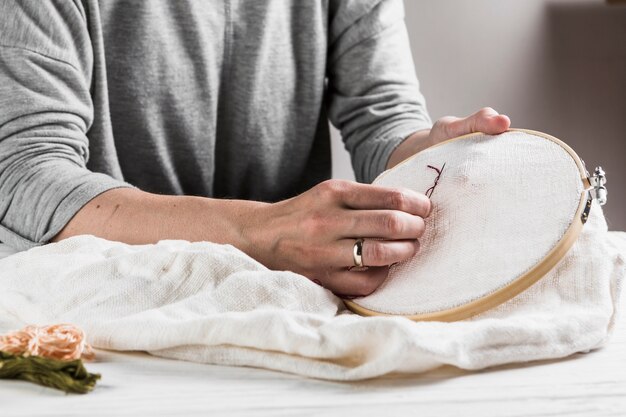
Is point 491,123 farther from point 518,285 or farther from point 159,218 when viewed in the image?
point 159,218

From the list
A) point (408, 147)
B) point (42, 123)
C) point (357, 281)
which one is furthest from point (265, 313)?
point (408, 147)

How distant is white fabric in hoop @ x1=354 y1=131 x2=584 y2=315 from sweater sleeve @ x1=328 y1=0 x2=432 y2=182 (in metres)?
0.64

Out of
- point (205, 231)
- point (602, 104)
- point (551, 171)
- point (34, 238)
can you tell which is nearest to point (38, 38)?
point (34, 238)

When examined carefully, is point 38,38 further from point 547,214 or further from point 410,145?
point 547,214

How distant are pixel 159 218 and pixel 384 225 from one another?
0.31 meters

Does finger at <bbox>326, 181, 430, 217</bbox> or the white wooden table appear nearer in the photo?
the white wooden table

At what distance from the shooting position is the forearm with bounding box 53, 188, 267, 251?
937mm

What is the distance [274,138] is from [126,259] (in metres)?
0.78

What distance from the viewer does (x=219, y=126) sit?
155cm

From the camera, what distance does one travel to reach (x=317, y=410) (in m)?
0.55

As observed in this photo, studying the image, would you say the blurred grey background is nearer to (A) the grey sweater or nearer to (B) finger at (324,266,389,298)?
(A) the grey sweater

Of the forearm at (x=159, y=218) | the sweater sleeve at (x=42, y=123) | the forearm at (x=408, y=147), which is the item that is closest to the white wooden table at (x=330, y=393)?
the forearm at (x=159, y=218)

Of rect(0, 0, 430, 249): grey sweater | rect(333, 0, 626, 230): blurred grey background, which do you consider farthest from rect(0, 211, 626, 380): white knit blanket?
rect(333, 0, 626, 230): blurred grey background

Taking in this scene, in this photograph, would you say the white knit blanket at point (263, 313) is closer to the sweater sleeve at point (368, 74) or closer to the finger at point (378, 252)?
the finger at point (378, 252)
